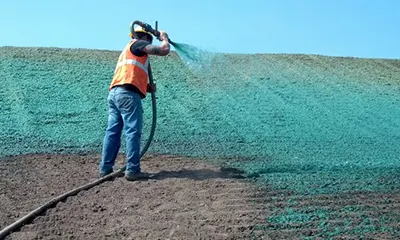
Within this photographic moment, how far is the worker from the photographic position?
230 inches

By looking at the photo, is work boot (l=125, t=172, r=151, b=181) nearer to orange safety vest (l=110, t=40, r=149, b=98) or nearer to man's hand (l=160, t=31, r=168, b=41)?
orange safety vest (l=110, t=40, r=149, b=98)

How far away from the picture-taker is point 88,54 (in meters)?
12.1

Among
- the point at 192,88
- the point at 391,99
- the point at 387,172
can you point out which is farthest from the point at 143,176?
the point at 391,99

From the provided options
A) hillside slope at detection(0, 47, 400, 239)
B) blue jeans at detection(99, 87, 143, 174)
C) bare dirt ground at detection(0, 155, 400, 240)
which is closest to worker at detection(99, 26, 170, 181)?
blue jeans at detection(99, 87, 143, 174)

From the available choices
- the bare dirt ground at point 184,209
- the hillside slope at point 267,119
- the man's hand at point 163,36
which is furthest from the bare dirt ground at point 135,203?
the man's hand at point 163,36

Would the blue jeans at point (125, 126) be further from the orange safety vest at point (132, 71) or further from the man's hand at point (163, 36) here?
the man's hand at point (163, 36)

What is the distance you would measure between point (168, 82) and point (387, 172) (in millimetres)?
5602

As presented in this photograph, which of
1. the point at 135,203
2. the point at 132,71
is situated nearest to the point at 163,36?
the point at 132,71

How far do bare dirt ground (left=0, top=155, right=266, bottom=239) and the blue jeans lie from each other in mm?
198

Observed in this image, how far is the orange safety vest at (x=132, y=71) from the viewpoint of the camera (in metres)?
5.99

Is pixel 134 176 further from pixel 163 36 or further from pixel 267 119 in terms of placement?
pixel 267 119

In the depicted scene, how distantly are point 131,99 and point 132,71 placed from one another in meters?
0.28

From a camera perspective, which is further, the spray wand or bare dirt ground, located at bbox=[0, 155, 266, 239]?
the spray wand

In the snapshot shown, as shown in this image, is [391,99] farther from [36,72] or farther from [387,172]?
[36,72]
